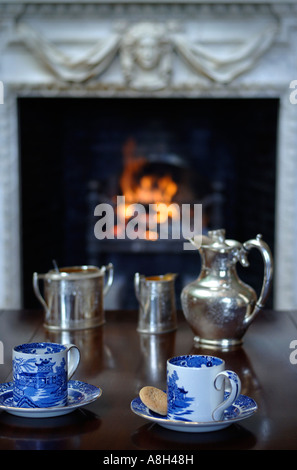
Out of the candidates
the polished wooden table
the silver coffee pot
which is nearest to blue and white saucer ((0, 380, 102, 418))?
the polished wooden table

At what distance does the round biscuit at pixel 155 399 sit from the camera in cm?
97

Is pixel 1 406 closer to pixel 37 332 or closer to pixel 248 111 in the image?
pixel 37 332

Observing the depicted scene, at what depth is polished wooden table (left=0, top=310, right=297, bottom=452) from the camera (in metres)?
0.89

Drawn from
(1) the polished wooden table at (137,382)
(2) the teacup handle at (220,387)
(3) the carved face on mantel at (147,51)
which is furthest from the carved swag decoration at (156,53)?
(2) the teacup handle at (220,387)

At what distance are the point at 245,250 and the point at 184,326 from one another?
261 millimetres

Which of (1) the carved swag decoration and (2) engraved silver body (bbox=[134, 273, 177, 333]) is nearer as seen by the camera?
(2) engraved silver body (bbox=[134, 273, 177, 333])

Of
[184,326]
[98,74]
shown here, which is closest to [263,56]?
[98,74]

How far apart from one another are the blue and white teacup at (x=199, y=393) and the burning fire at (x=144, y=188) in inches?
108

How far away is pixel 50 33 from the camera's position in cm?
315

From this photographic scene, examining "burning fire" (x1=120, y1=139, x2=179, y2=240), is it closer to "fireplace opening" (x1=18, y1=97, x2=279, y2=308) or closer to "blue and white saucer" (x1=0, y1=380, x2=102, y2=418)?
"fireplace opening" (x1=18, y1=97, x2=279, y2=308)

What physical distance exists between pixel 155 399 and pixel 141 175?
9.12ft

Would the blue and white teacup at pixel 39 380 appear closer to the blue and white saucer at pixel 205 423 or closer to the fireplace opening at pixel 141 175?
the blue and white saucer at pixel 205 423

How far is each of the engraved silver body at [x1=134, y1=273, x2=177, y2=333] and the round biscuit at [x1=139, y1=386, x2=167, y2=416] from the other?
52 centimetres

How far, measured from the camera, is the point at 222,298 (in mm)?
1377
